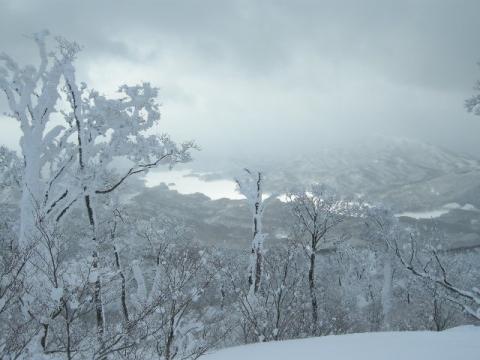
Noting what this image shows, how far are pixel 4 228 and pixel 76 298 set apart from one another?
20510 mm

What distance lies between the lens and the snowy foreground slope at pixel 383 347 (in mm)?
7082

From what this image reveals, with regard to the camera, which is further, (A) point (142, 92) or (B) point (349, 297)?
(B) point (349, 297)

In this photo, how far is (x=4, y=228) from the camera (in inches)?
992

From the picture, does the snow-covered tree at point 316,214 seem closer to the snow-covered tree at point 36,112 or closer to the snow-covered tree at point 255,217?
the snow-covered tree at point 255,217

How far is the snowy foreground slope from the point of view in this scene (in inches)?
279

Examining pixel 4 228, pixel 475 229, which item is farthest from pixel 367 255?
pixel 475 229

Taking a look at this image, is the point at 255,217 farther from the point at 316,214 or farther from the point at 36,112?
the point at 36,112


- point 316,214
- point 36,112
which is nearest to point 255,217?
point 316,214

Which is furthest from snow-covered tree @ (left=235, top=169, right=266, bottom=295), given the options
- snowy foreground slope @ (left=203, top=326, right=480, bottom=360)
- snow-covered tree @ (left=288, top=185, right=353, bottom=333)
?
snowy foreground slope @ (left=203, top=326, right=480, bottom=360)

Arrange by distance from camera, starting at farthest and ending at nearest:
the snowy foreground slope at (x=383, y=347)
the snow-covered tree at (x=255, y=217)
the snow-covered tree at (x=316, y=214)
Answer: the snow-covered tree at (x=316, y=214) → the snow-covered tree at (x=255, y=217) → the snowy foreground slope at (x=383, y=347)

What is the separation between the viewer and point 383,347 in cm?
794

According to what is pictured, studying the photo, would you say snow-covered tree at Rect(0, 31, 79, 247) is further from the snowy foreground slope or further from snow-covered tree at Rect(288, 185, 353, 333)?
snow-covered tree at Rect(288, 185, 353, 333)

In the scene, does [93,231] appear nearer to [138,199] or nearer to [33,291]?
[33,291]

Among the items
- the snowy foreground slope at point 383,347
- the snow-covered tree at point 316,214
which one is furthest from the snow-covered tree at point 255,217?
the snowy foreground slope at point 383,347
